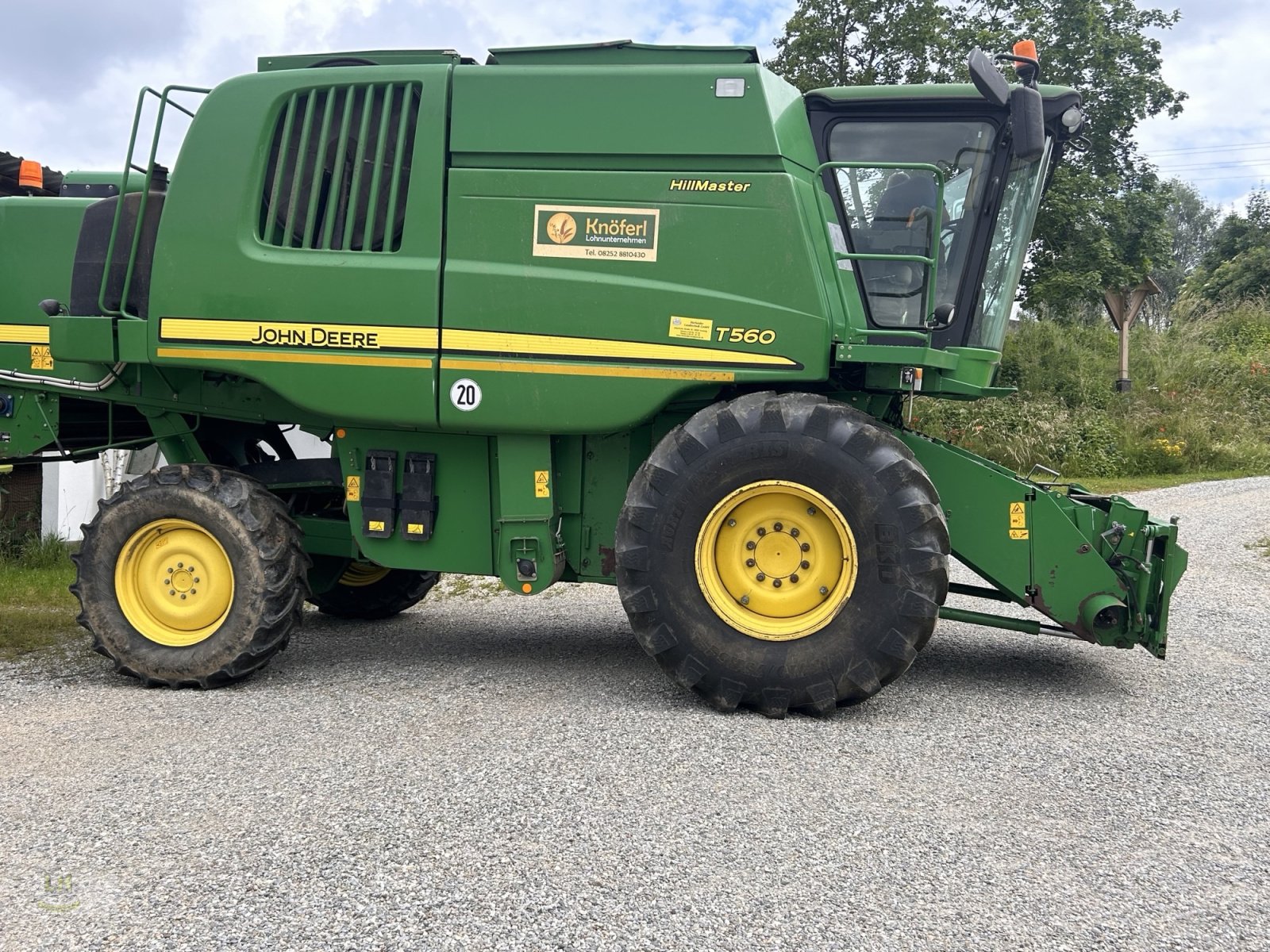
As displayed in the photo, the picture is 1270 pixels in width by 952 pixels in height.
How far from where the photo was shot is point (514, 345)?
16.1 ft

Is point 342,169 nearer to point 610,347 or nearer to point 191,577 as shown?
point 610,347

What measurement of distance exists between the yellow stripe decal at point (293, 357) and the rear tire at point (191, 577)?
572 millimetres

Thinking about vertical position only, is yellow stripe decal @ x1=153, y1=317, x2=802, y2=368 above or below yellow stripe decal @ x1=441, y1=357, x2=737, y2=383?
above

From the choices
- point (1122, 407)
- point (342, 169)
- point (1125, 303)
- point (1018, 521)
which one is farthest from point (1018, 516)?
point (1122, 407)

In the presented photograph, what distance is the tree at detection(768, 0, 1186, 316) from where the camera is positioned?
19281 millimetres

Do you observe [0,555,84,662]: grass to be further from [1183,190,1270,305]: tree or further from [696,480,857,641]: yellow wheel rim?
[1183,190,1270,305]: tree

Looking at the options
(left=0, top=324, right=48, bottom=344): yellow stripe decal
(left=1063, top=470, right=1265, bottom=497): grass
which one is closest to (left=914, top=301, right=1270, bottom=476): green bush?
(left=1063, top=470, right=1265, bottom=497): grass

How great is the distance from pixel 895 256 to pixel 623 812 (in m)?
2.74

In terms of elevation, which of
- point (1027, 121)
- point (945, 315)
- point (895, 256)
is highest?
point (1027, 121)

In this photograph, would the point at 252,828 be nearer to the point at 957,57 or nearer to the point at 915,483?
the point at 915,483

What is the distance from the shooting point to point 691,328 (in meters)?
4.79

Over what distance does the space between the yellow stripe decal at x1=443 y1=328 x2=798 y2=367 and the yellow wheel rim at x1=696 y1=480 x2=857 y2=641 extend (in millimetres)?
577

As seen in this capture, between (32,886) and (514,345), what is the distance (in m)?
2.84

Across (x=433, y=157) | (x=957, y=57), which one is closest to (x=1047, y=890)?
(x=433, y=157)
